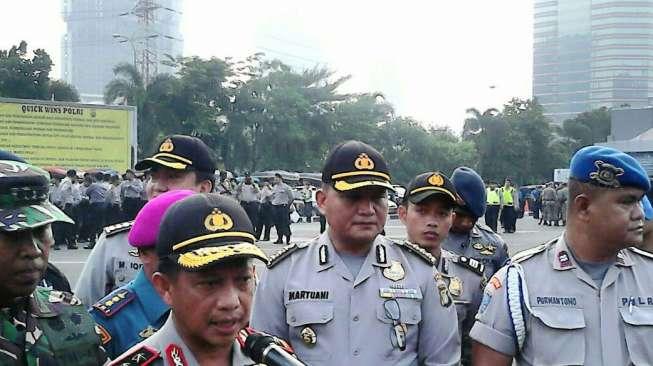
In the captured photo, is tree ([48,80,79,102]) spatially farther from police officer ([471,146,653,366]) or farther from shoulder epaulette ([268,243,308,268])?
police officer ([471,146,653,366])

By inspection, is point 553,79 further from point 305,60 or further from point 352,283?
point 352,283

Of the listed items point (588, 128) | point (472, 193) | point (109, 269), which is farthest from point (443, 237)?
point (588, 128)

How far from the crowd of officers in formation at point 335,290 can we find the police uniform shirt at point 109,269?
0.72 ft

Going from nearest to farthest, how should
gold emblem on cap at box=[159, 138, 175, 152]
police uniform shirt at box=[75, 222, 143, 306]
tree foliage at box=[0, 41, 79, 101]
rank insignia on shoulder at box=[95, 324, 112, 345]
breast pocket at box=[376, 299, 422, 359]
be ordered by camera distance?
rank insignia on shoulder at box=[95, 324, 112, 345], breast pocket at box=[376, 299, 422, 359], police uniform shirt at box=[75, 222, 143, 306], gold emblem on cap at box=[159, 138, 175, 152], tree foliage at box=[0, 41, 79, 101]

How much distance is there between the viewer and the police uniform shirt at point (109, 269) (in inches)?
143

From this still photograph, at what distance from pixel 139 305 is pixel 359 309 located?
2.66 feet

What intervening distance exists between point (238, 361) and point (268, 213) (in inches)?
652

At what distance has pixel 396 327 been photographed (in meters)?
2.93

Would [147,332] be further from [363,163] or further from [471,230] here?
[471,230]

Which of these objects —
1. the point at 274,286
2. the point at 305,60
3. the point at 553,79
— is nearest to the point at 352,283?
the point at 274,286

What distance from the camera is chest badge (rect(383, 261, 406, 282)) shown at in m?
3.01

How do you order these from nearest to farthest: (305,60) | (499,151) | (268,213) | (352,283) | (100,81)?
(352,283)
(268,213)
(499,151)
(100,81)
(305,60)

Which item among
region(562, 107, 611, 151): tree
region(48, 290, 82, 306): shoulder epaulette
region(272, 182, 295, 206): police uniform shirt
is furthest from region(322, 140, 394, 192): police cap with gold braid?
region(562, 107, 611, 151): tree

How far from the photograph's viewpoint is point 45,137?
72.1 feet
